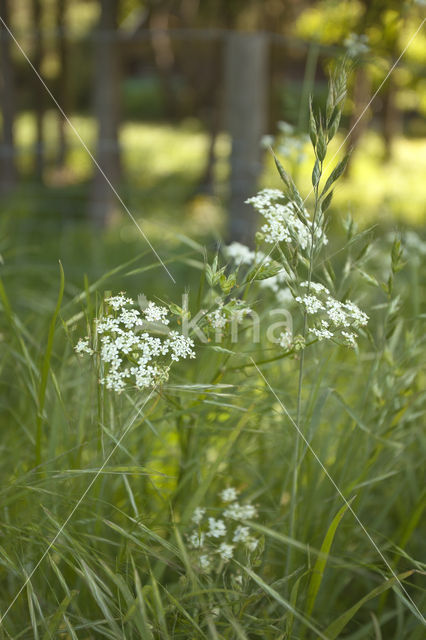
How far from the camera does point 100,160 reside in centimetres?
492

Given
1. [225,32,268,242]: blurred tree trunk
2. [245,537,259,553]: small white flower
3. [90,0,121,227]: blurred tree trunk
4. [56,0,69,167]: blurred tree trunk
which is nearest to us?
[245,537,259,553]: small white flower

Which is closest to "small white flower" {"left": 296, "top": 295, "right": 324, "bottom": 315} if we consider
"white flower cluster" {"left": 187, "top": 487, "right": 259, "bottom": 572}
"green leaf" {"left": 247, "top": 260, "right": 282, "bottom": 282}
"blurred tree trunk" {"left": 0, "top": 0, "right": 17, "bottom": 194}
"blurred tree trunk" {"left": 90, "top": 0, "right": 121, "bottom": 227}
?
"green leaf" {"left": 247, "top": 260, "right": 282, "bottom": 282}

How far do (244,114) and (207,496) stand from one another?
7.44ft

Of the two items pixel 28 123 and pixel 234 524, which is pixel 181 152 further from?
pixel 234 524

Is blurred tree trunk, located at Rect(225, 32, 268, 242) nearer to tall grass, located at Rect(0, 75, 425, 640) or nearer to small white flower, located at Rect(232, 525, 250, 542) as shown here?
tall grass, located at Rect(0, 75, 425, 640)

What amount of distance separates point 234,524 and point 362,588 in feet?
1.25

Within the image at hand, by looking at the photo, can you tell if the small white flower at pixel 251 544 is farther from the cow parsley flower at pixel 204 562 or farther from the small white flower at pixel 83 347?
the small white flower at pixel 83 347

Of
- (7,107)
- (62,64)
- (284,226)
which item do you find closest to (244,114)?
(284,226)

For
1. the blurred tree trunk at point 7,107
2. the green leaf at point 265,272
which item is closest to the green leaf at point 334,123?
the green leaf at point 265,272

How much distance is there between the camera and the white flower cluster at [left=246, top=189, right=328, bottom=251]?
3.19ft

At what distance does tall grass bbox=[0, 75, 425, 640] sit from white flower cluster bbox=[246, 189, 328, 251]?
0.20 ft

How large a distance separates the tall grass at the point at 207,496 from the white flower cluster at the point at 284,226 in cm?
6

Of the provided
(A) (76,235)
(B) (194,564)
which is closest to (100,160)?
(A) (76,235)

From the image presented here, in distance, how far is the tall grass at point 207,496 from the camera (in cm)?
96
